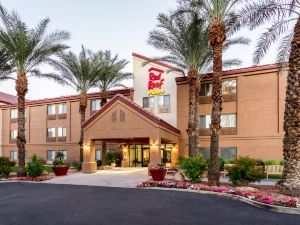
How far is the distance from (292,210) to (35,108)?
39634 mm

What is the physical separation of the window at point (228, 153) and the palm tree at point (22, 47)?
18.0m

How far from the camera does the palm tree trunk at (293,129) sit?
1433cm

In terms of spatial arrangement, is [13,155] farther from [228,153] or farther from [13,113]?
[228,153]

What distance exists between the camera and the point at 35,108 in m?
44.5

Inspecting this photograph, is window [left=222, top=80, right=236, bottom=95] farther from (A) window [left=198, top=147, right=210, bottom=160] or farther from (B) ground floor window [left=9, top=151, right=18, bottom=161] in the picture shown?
(B) ground floor window [left=9, top=151, right=18, bottom=161]

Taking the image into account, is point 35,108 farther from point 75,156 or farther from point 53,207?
point 53,207

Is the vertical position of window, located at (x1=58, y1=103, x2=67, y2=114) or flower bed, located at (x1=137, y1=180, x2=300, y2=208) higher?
window, located at (x1=58, y1=103, x2=67, y2=114)

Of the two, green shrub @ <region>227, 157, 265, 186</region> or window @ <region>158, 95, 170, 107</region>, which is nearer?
green shrub @ <region>227, 157, 265, 186</region>

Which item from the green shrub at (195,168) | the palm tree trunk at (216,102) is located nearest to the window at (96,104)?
the green shrub at (195,168)

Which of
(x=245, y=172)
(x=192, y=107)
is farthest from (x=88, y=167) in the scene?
(x=245, y=172)

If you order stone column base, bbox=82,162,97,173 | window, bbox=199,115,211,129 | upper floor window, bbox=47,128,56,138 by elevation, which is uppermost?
window, bbox=199,115,211,129

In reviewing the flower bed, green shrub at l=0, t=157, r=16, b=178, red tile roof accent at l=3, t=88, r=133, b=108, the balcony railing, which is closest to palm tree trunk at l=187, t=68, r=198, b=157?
the balcony railing

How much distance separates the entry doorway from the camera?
3719cm

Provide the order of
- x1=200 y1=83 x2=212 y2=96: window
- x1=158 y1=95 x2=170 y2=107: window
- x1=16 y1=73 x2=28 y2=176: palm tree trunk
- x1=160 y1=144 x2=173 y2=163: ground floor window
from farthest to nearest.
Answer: x1=160 y1=144 x2=173 y2=163: ground floor window < x1=158 y1=95 x2=170 y2=107: window < x1=200 y1=83 x2=212 y2=96: window < x1=16 y1=73 x2=28 y2=176: palm tree trunk
